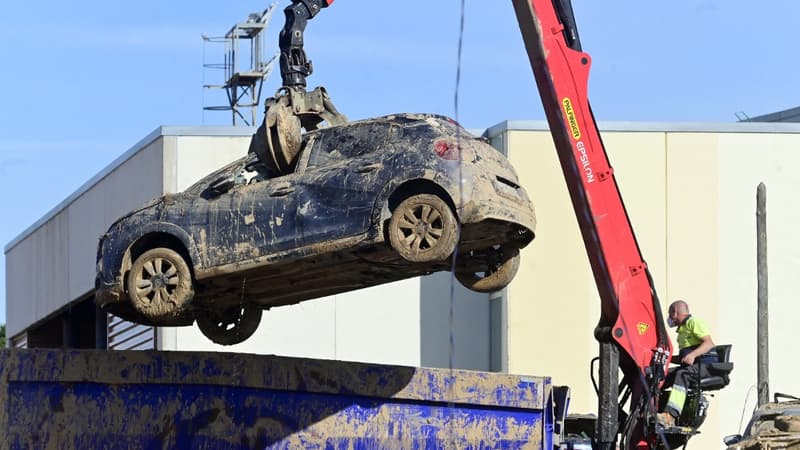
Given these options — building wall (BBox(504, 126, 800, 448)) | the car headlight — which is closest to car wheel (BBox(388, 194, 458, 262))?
the car headlight

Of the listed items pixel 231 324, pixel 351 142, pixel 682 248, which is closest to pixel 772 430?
pixel 351 142

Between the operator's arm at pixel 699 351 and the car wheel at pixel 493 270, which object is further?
the operator's arm at pixel 699 351

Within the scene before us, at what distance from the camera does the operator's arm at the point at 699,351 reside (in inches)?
546

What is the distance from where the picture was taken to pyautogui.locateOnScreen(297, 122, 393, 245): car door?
467 inches

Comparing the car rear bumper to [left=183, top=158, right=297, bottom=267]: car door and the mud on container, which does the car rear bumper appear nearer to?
the mud on container

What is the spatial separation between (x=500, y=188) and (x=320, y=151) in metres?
1.53

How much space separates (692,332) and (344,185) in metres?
4.08

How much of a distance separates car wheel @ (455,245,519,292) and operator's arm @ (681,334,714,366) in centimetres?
187

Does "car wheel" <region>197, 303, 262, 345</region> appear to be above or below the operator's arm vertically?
above

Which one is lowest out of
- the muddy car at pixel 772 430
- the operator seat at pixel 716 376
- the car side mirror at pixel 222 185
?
the muddy car at pixel 772 430

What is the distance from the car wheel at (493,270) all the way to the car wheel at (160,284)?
234cm

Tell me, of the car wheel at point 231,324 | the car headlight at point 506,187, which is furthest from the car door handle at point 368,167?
the car wheel at point 231,324

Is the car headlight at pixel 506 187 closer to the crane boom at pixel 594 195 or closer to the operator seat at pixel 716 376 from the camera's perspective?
the crane boom at pixel 594 195

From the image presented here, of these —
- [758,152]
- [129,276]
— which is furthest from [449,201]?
[758,152]
